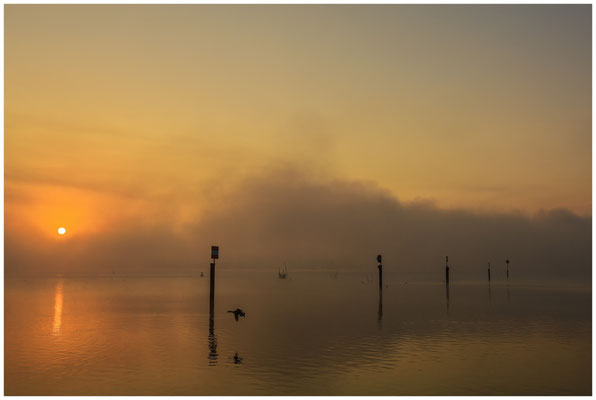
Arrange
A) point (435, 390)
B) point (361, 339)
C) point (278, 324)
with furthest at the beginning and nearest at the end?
point (278, 324) < point (361, 339) < point (435, 390)

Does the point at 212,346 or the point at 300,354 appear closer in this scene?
the point at 300,354

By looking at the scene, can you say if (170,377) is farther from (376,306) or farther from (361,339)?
(376,306)

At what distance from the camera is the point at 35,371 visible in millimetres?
25078

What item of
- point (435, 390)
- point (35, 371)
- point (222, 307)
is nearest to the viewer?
point (435, 390)

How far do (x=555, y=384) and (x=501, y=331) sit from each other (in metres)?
15.9

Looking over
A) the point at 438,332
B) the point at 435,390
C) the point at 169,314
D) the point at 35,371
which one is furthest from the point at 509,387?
the point at 169,314

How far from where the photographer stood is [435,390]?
2178 cm

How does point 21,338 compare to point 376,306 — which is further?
point 376,306

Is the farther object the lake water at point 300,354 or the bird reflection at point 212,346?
the bird reflection at point 212,346

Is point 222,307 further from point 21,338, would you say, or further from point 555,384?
point 555,384

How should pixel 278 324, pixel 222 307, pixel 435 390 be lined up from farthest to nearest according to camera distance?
pixel 222 307
pixel 278 324
pixel 435 390

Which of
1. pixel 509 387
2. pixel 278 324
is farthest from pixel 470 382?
pixel 278 324

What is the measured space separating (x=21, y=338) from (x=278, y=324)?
56.7ft

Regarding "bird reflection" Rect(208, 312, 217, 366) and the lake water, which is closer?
the lake water
